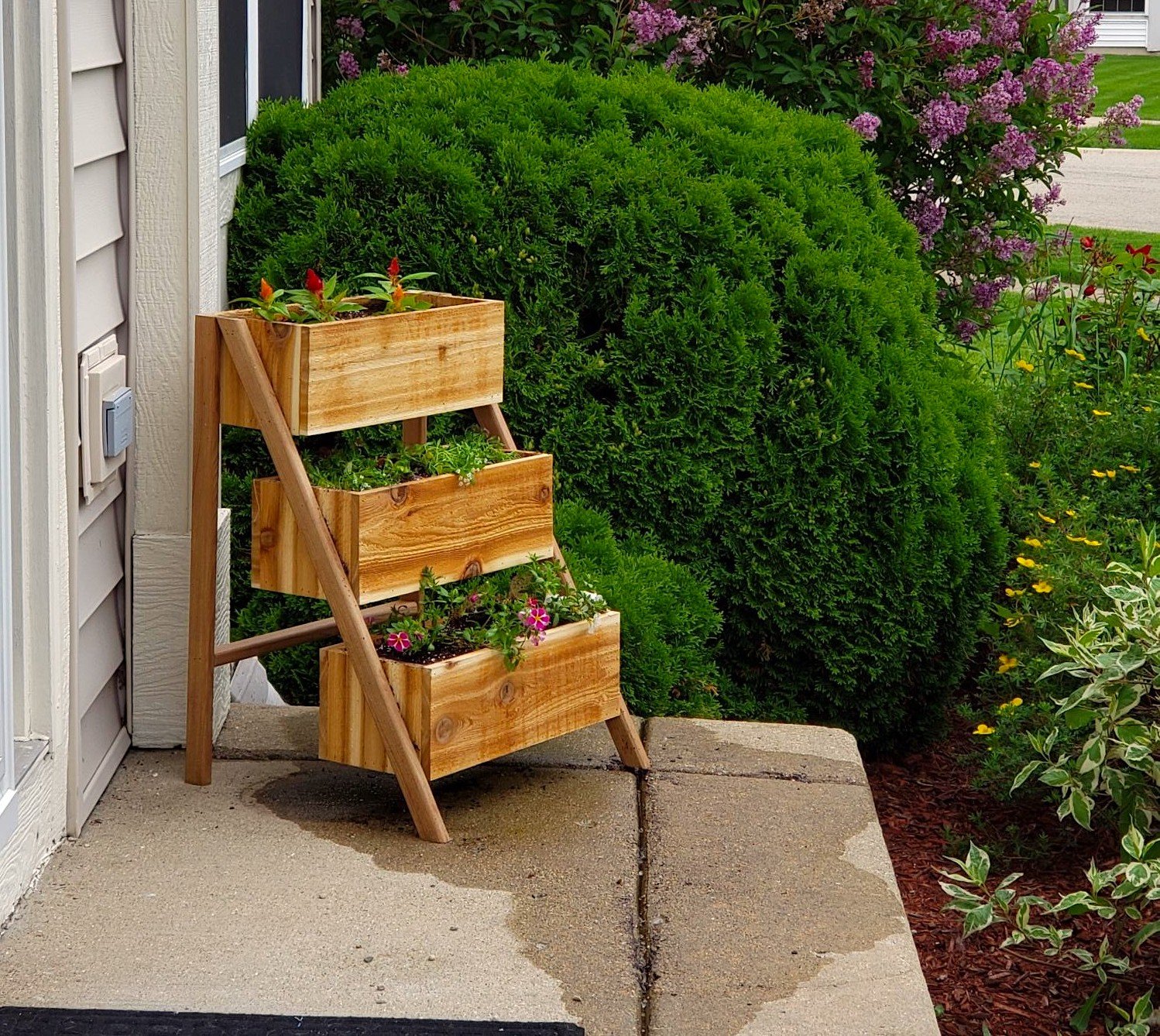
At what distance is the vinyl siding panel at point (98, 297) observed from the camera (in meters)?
2.97

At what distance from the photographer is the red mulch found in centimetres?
313

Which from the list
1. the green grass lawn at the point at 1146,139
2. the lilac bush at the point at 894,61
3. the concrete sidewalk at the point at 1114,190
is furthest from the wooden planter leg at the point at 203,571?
the green grass lawn at the point at 1146,139

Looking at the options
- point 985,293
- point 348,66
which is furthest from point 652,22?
point 985,293

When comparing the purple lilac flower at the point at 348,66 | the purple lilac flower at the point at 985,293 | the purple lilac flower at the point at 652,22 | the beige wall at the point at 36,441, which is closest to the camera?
the beige wall at the point at 36,441

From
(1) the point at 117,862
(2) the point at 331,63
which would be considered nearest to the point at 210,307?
(1) the point at 117,862

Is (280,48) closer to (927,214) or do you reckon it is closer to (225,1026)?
(927,214)

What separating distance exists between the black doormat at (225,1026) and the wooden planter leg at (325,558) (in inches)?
26.7

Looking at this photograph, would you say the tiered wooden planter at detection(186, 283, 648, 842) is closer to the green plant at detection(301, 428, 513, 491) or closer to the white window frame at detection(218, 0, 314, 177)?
the green plant at detection(301, 428, 513, 491)

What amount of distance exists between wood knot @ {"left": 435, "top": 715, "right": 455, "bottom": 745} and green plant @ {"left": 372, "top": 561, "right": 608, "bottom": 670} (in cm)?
13

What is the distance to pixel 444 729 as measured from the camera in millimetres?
3016

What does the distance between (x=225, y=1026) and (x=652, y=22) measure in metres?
4.32

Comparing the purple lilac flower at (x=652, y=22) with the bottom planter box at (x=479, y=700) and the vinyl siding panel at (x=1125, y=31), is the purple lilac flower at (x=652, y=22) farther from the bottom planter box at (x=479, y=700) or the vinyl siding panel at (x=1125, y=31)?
the vinyl siding panel at (x=1125, y=31)

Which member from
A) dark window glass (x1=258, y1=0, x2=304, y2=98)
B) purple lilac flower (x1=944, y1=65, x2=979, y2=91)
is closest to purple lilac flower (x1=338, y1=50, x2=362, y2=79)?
dark window glass (x1=258, y1=0, x2=304, y2=98)

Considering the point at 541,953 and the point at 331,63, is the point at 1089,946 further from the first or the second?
the point at 331,63
